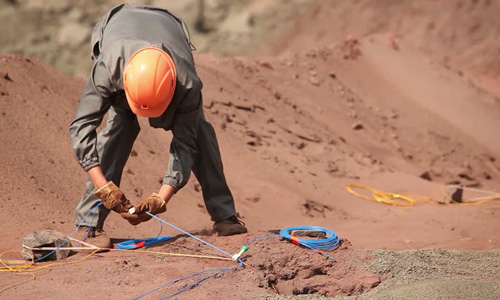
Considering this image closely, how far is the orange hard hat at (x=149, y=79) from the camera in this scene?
3803 mm

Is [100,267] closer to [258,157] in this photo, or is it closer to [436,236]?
[436,236]

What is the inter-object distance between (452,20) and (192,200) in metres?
10.9

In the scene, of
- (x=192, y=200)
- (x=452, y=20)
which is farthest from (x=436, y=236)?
(x=452, y=20)

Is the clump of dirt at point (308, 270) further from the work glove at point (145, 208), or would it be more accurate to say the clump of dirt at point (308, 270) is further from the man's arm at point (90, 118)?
the man's arm at point (90, 118)

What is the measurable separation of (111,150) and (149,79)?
2.49 ft

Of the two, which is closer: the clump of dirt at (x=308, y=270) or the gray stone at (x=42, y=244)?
the clump of dirt at (x=308, y=270)

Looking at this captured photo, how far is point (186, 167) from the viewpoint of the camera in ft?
13.7

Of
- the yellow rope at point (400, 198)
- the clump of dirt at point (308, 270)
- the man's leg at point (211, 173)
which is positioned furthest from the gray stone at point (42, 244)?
the yellow rope at point (400, 198)

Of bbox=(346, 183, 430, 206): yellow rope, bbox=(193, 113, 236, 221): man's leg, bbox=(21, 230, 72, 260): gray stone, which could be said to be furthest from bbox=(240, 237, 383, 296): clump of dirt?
bbox=(346, 183, 430, 206): yellow rope

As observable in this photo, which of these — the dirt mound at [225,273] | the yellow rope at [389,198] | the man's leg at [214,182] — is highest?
the yellow rope at [389,198]

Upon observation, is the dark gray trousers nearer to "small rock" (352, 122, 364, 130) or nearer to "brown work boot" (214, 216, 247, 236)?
"brown work boot" (214, 216, 247, 236)

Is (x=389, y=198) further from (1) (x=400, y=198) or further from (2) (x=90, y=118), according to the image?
(2) (x=90, y=118)

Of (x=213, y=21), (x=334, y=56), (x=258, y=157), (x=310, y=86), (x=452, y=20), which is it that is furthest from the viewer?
(x=213, y=21)

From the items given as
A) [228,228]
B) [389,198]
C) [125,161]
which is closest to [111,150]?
[125,161]
